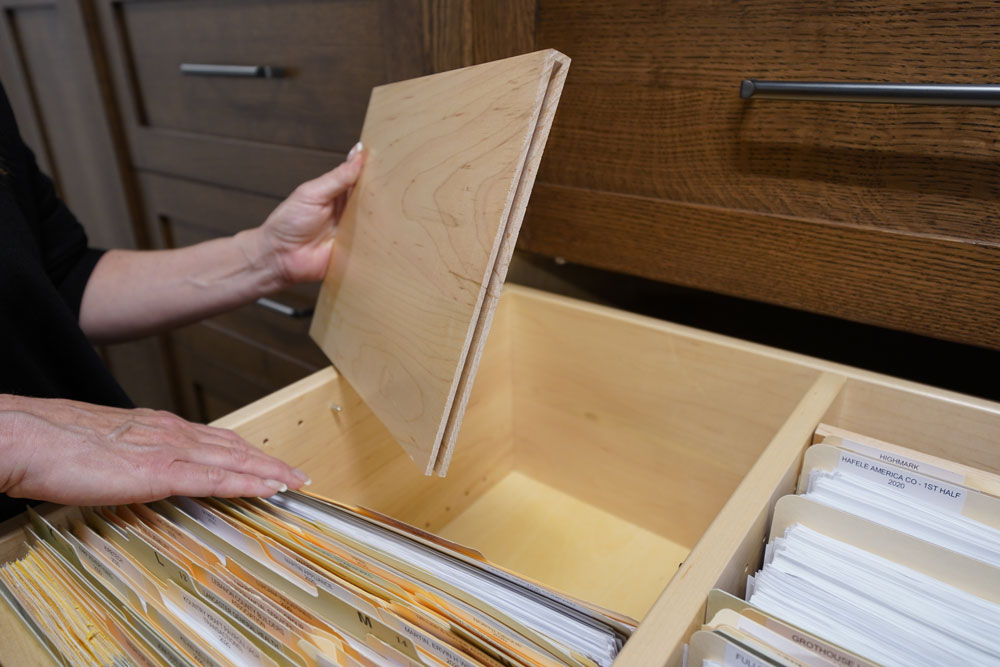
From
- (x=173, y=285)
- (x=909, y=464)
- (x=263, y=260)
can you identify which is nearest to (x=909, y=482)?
(x=909, y=464)

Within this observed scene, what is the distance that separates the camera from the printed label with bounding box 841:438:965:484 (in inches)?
16.1

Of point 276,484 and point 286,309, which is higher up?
point 276,484

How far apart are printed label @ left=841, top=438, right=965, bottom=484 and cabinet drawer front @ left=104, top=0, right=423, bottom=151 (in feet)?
1.97

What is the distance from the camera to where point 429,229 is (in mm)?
Result: 479

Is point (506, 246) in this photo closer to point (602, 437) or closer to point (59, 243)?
point (602, 437)

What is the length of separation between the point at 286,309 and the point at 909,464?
0.86 m

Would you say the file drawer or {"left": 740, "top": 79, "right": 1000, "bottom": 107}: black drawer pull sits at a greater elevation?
{"left": 740, "top": 79, "right": 1000, "bottom": 107}: black drawer pull

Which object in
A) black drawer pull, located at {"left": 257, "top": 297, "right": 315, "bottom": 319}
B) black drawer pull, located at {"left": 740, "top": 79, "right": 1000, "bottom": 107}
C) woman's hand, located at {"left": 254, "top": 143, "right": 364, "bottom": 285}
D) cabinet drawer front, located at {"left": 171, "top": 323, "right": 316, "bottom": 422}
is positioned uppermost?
black drawer pull, located at {"left": 740, "top": 79, "right": 1000, "bottom": 107}

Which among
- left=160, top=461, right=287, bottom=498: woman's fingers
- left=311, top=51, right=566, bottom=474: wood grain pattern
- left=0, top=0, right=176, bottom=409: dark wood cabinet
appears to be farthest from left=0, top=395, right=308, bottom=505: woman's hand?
left=0, top=0, right=176, bottom=409: dark wood cabinet

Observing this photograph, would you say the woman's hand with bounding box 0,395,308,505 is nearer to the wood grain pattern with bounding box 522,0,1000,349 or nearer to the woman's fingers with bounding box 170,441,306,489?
the woman's fingers with bounding box 170,441,306,489

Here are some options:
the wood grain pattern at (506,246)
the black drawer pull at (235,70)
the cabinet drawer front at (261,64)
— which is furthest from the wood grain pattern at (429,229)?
the black drawer pull at (235,70)

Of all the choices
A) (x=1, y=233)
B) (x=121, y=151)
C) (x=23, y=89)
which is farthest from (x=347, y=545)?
(x=23, y=89)

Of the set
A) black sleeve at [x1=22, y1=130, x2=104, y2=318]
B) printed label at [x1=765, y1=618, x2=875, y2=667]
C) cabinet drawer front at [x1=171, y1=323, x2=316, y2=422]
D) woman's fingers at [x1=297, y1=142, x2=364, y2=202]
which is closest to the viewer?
printed label at [x1=765, y1=618, x2=875, y2=667]

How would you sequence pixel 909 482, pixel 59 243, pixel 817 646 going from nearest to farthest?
pixel 817 646 → pixel 909 482 → pixel 59 243
